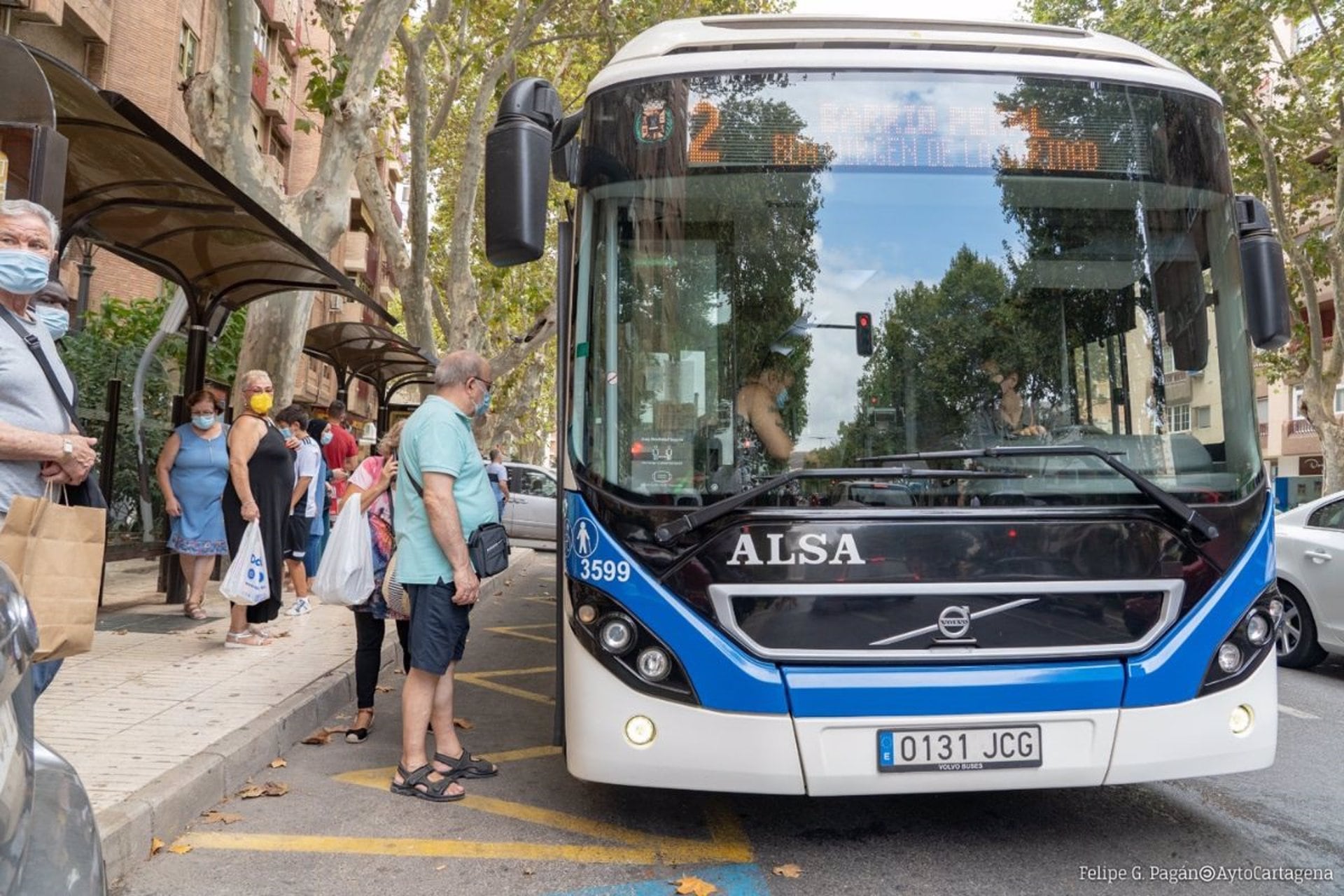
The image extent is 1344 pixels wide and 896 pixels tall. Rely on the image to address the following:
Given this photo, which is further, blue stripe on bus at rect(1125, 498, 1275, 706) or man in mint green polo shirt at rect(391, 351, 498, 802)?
man in mint green polo shirt at rect(391, 351, 498, 802)

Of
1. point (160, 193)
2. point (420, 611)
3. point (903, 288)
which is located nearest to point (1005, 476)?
point (903, 288)

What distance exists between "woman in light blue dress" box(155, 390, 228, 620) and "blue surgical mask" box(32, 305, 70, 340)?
407cm

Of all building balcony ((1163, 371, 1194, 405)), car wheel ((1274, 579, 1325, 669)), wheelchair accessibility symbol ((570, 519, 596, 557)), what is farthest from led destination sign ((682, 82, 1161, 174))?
car wheel ((1274, 579, 1325, 669))

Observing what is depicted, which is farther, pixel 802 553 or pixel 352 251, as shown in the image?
pixel 352 251

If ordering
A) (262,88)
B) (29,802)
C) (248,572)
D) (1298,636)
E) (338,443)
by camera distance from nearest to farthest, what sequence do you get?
(29,802) → (248,572) → (1298,636) → (338,443) → (262,88)

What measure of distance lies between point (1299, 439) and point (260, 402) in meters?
38.5

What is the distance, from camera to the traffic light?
3.83m

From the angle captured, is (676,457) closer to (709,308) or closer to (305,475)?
(709,308)

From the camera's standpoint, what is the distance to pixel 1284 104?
1922 cm

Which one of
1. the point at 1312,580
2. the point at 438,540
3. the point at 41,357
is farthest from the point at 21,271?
the point at 1312,580

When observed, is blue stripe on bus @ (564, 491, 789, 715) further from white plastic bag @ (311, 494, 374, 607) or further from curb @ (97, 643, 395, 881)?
white plastic bag @ (311, 494, 374, 607)

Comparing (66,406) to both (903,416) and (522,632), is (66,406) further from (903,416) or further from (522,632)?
(522,632)

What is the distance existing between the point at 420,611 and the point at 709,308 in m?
1.78

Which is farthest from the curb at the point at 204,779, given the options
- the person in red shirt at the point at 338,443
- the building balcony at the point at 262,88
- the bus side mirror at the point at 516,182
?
the building balcony at the point at 262,88
